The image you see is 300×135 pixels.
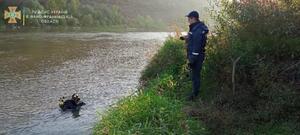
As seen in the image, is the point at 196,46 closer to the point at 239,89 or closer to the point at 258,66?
the point at 239,89

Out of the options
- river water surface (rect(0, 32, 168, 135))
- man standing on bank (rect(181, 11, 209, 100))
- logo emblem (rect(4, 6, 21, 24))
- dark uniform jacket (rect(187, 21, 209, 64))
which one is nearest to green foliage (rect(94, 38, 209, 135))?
man standing on bank (rect(181, 11, 209, 100))

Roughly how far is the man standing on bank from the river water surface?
2.37m

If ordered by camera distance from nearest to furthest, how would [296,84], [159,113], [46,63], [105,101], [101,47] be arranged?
1. [159,113]
2. [296,84]
3. [105,101]
4. [46,63]
5. [101,47]

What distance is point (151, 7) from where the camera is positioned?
78375mm

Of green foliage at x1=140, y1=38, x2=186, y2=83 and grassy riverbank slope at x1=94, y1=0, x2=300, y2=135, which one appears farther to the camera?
green foliage at x1=140, y1=38, x2=186, y2=83

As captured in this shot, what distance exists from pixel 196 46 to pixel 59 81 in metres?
8.11

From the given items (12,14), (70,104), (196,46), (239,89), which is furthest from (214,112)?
(12,14)

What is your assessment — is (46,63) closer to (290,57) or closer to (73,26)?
(290,57)

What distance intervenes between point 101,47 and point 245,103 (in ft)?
65.9

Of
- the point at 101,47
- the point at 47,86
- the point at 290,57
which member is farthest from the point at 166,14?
the point at 290,57

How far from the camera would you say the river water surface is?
442 inches

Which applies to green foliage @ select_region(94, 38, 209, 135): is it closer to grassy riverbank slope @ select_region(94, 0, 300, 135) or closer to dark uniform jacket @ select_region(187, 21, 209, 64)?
grassy riverbank slope @ select_region(94, 0, 300, 135)

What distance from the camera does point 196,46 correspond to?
960 cm

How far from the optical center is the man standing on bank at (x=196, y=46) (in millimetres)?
9562
